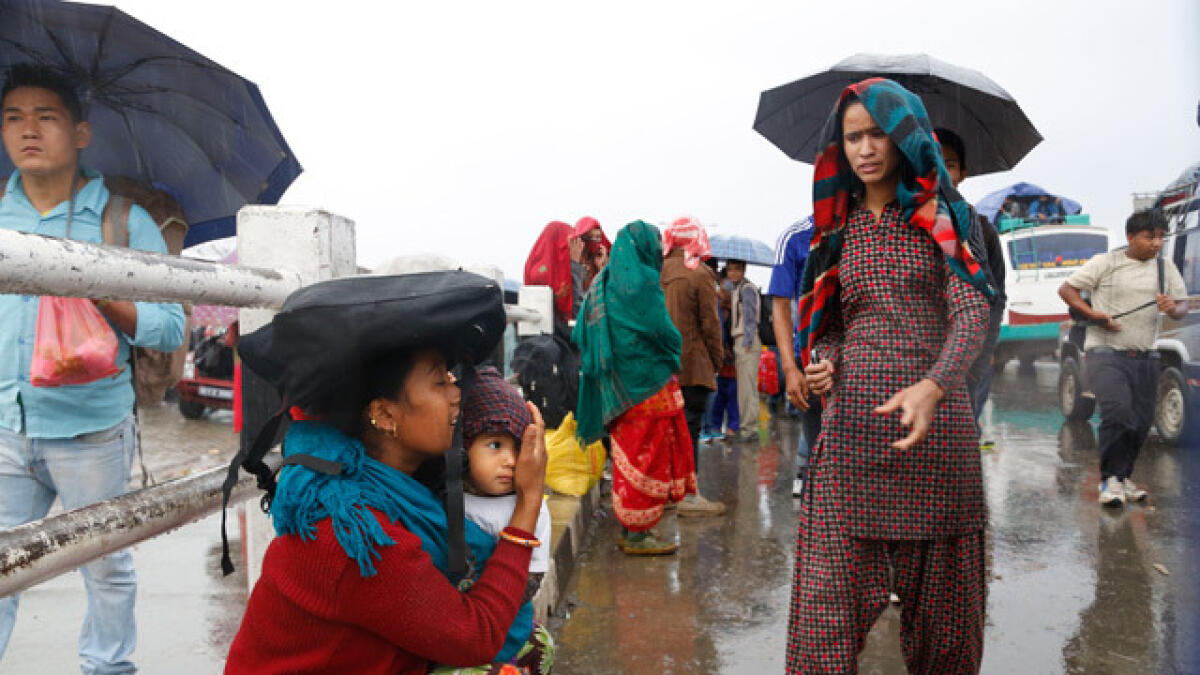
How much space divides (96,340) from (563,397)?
3086 millimetres

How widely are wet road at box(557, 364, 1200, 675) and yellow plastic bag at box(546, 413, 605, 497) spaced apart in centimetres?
36

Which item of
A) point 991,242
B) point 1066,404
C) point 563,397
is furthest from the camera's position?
point 1066,404

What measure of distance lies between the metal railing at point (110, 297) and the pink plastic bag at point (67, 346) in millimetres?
678

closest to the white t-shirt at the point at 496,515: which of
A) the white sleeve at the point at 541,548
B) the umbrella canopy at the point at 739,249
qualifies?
the white sleeve at the point at 541,548

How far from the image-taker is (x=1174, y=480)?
6.57m

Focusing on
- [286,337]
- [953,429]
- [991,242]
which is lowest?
[953,429]

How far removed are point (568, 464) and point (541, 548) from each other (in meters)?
3.55

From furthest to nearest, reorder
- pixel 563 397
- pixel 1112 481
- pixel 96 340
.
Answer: pixel 1112 481
pixel 563 397
pixel 96 340

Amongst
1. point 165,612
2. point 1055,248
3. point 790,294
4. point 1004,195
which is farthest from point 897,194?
point 1004,195

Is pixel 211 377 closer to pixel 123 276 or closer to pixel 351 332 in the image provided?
pixel 123 276

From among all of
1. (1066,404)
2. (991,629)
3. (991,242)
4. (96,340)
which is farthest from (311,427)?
(1066,404)

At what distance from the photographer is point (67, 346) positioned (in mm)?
2213

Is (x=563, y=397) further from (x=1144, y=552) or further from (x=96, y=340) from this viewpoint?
(x=1144, y=552)

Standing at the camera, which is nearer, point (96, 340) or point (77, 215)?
point (96, 340)
